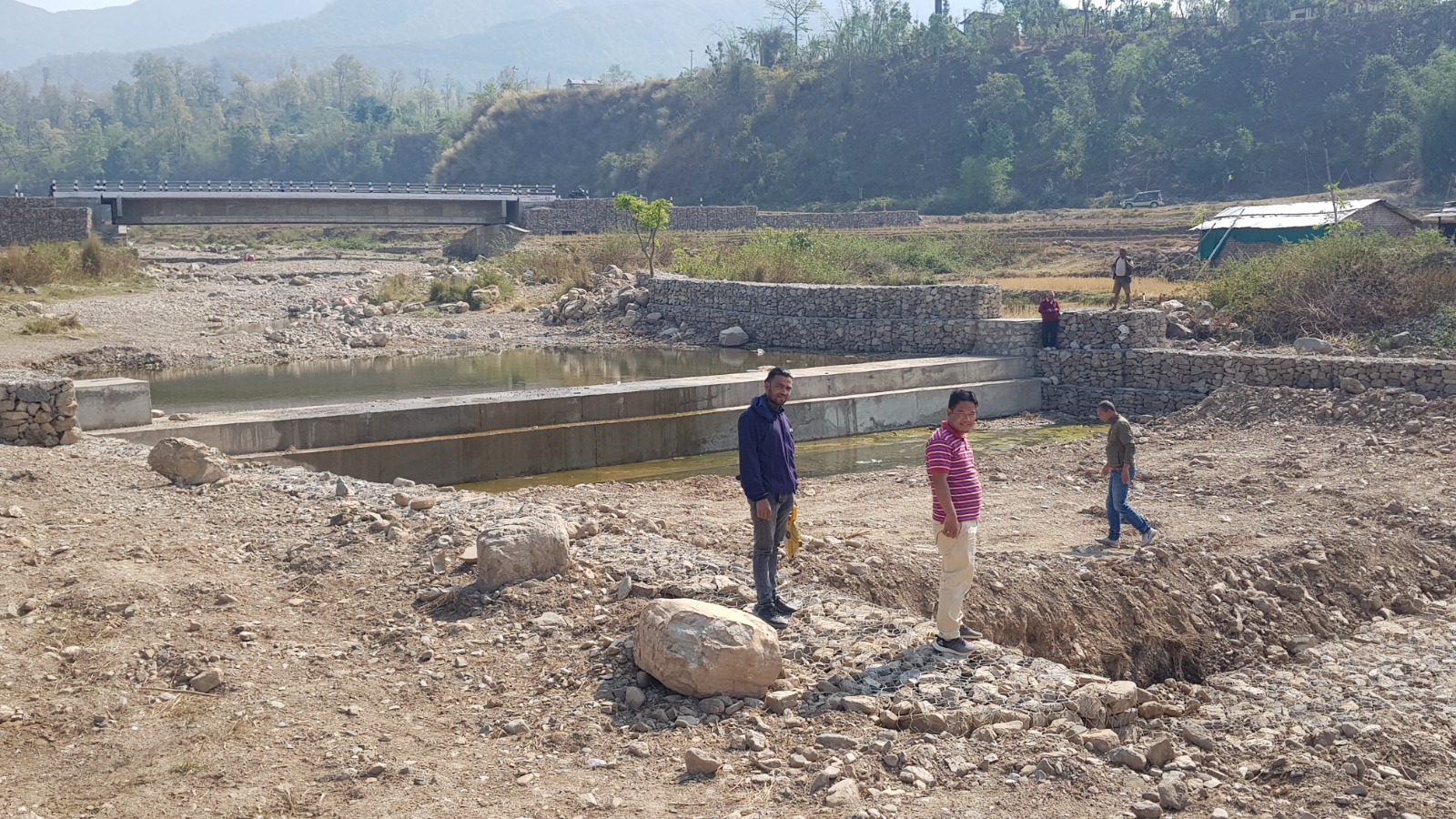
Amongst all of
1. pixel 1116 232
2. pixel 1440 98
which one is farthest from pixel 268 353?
pixel 1440 98

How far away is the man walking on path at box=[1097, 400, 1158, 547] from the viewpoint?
10367mm

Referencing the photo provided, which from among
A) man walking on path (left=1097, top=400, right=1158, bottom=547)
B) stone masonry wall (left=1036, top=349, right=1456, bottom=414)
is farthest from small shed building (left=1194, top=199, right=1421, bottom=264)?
man walking on path (left=1097, top=400, right=1158, bottom=547)

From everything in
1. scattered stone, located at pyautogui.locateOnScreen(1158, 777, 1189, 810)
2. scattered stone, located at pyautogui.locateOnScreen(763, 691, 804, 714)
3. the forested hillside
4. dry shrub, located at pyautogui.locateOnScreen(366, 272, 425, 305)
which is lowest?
scattered stone, located at pyautogui.locateOnScreen(1158, 777, 1189, 810)

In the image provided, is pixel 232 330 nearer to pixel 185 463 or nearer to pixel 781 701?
pixel 185 463

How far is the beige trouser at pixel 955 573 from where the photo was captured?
23.0ft

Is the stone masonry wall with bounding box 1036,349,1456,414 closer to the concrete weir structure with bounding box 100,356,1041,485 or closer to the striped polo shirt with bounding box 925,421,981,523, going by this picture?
the concrete weir structure with bounding box 100,356,1041,485

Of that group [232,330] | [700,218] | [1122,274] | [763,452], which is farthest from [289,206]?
[763,452]

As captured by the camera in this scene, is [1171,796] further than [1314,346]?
No

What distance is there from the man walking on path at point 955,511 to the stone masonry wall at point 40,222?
160ft

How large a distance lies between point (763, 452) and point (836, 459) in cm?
985

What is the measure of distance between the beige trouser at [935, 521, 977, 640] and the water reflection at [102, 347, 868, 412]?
1423 centimetres

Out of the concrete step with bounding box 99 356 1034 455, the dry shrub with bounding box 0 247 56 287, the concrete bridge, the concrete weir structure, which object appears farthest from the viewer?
the concrete bridge

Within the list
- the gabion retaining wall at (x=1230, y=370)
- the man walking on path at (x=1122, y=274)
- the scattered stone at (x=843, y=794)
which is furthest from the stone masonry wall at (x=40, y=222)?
the scattered stone at (x=843, y=794)

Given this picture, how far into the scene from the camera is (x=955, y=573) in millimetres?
7062
